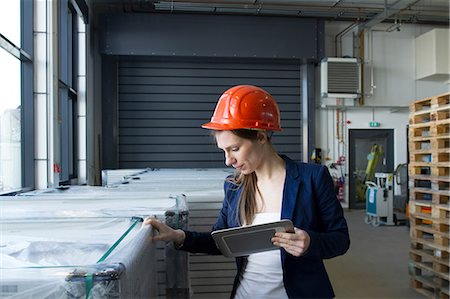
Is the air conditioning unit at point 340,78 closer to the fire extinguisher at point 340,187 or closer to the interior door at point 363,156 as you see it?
the interior door at point 363,156

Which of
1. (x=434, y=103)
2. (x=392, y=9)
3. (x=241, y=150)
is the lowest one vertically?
(x=241, y=150)

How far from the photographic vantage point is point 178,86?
7.88m

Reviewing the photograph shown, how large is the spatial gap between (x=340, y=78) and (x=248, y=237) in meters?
7.62

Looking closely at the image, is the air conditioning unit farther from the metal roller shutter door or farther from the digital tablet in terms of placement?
the digital tablet

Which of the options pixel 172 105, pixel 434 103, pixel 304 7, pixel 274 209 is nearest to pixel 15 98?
pixel 274 209

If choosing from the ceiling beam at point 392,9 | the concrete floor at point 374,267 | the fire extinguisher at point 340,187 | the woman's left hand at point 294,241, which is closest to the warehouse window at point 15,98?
the woman's left hand at point 294,241

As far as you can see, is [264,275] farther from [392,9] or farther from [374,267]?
[392,9]

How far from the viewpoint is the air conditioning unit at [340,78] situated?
8.25 meters

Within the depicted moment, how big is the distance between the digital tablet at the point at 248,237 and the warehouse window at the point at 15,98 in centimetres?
312

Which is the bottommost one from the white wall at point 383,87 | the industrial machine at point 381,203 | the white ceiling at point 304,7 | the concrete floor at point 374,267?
the concrete floor at point 374,267

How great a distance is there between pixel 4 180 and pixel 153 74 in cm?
446

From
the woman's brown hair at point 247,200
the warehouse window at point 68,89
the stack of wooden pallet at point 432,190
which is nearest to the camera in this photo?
the woman's brown hair at point 247,200

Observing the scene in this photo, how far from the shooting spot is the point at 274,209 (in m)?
1.59

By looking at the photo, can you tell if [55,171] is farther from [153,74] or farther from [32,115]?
[153,74]
